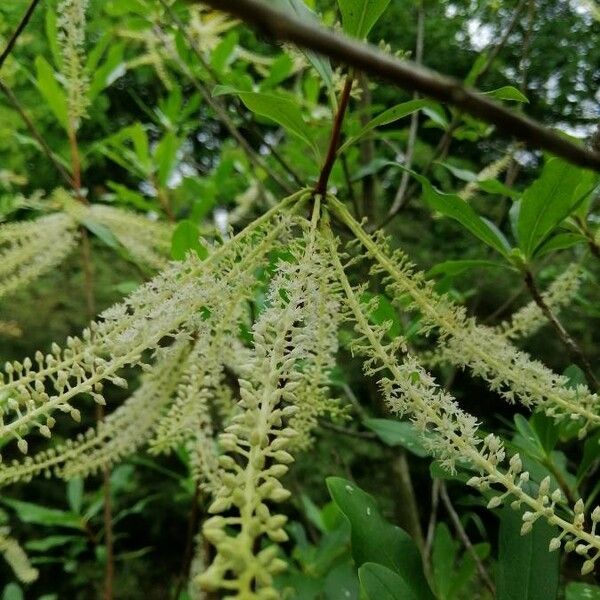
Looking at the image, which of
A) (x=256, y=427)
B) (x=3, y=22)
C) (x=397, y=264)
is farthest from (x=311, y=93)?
(x=256, y=427)

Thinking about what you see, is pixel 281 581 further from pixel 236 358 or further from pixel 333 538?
pixel 236 358

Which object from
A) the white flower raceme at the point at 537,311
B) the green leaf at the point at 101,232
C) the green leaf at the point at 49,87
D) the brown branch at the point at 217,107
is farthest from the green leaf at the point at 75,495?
the white flower raceme at the point at 537,311

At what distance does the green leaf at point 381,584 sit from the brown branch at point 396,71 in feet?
1.90

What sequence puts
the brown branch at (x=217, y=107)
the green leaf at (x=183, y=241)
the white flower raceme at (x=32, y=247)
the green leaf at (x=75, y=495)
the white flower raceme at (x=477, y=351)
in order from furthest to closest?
1. the green leaf at (x=75, y=495)
2. the brown branch at (x=217, y=107)
3. the white flower raceme at (x=32, y=247)
4. the green leaf at (x=183, y=241)
5. the white flower raceme at (x=477, y=351)

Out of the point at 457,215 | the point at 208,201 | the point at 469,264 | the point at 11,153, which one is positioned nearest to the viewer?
the point at 457,215

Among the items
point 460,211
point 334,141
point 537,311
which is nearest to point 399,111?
point 334,141

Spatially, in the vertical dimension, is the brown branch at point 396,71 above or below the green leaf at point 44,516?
above

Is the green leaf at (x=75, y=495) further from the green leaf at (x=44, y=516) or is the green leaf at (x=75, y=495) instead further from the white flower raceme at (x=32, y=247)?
the white flower raceme at (x=32, y=247)

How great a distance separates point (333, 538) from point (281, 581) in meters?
0.25

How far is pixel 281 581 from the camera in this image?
72.4 inches

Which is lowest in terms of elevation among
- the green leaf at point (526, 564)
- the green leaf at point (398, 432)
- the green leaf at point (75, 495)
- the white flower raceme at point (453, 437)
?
the green leaf at point (75, 495)

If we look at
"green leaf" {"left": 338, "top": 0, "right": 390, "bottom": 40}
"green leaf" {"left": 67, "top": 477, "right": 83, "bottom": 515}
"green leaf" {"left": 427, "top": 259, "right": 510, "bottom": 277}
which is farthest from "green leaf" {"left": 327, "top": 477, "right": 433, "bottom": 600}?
"green leaf" {"left": 67, "top": 477, "right": 83, "bottom": 515}

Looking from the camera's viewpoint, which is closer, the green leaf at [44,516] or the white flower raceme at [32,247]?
the white flower raceme at [32,247]

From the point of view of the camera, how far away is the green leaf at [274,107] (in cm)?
79
